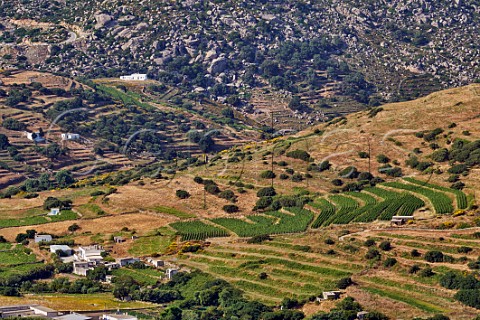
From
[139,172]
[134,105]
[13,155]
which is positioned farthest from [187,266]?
[134,105]

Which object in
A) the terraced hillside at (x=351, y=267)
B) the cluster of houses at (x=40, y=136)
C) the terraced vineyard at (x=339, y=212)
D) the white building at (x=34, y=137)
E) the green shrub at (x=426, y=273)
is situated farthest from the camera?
the cluster of houses at (x=40, y=136)

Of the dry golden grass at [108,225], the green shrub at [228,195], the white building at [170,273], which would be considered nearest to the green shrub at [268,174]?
the green shrub at [228,195]

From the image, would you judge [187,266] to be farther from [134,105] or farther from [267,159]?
[134,105]

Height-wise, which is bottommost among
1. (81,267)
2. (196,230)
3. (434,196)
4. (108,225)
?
(81,267)

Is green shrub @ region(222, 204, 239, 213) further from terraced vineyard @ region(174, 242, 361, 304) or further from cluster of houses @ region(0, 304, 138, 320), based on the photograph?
cluster of houses @ region(0, 304, 138, 320)

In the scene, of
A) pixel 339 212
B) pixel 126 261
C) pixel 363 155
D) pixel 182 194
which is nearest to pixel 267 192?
pixel 182 194

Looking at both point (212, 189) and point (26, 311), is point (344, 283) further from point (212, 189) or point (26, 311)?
point (212, 189)

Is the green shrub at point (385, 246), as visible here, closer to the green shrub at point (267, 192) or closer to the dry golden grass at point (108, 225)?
the green shrub at point (267, 192)
